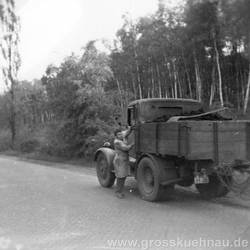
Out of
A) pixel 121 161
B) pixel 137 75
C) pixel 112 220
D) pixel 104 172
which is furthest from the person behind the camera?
pixel 137 75

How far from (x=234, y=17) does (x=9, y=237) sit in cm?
2044

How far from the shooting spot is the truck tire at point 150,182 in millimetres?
8375

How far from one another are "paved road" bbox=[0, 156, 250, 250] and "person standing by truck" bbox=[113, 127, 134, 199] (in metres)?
0.34

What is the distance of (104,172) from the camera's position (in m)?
10.8

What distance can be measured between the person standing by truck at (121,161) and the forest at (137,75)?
2.10 m

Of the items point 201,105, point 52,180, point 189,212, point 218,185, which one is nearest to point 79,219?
point 189,212

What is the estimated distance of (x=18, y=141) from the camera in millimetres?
33531

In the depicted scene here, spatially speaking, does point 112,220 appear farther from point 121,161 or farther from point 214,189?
point 214,189

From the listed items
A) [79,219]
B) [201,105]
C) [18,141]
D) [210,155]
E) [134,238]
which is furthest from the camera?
[18,141]

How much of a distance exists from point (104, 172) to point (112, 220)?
3.90 meters

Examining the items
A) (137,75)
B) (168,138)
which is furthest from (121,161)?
(137,75)

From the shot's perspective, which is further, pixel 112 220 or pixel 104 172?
pixel 104 172

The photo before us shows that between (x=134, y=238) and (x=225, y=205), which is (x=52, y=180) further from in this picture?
(x=134, y=238)

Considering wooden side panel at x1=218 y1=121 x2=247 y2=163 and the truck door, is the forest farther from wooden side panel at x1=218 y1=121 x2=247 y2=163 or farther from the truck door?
wooden side panel at x1=218 y1=121 x2=247 y2=163
